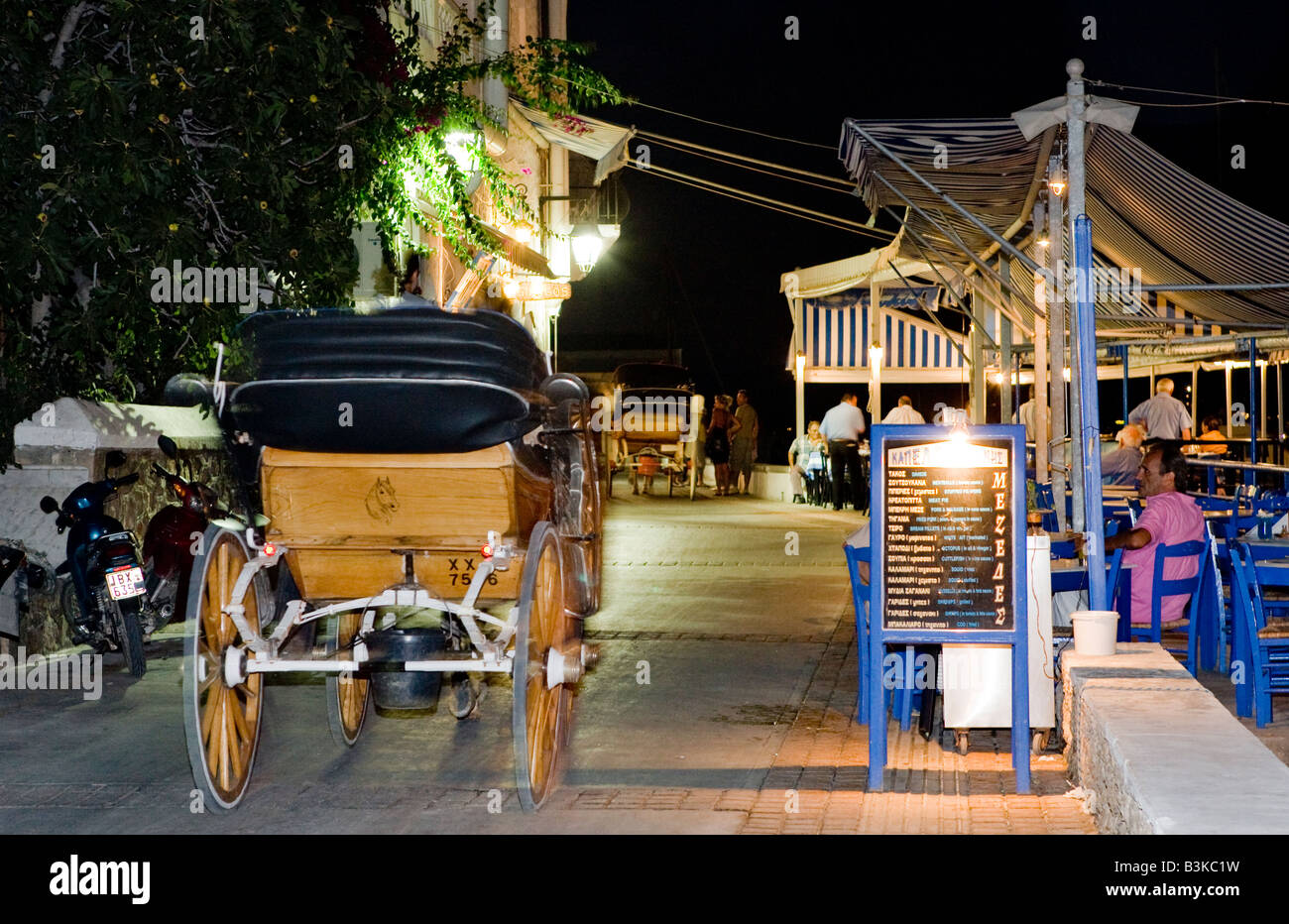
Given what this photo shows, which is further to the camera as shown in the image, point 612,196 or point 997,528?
point 612,196

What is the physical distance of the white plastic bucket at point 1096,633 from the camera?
618cm

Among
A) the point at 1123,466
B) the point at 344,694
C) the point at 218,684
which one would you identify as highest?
the point at 1123,466

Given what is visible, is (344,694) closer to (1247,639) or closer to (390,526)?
(390,526)

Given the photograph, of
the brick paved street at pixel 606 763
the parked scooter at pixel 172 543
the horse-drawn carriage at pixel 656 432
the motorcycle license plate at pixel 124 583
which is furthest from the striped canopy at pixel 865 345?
the motorcycle license plate at pixel 124 583

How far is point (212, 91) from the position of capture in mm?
7992

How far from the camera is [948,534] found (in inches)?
237

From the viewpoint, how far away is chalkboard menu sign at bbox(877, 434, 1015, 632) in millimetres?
5980

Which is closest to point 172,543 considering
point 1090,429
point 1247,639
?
point 1090,429

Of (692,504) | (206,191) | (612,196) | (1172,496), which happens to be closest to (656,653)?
(1172,496)

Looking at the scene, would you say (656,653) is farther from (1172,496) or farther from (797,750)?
(1172,496)

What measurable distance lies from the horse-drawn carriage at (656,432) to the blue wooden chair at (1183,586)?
16.4 meters

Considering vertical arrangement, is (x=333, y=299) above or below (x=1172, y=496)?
above

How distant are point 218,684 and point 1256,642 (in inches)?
185
